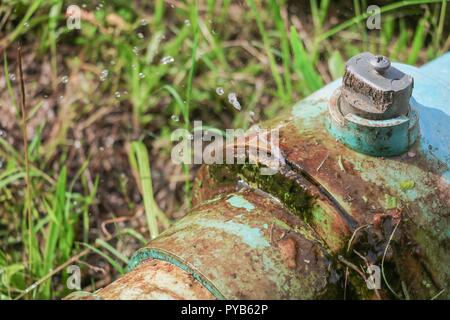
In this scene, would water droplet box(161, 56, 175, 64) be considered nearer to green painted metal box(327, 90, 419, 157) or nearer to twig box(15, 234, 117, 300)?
twig box(15, 234, 117, 300)

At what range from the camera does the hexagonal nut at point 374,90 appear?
1.30 metres

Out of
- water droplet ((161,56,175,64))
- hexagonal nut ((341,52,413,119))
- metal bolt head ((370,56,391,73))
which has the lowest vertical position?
water droplet ((161,56,175,64))

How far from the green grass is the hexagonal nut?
0.75 metres

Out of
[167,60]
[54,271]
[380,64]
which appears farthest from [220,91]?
[380,64]

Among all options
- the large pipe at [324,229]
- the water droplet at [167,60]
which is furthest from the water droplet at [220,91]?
the large pipe at [324,229]

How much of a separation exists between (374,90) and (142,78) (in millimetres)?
1257

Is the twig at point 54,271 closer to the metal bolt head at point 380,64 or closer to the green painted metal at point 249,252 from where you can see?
the green painted metal at point 249,252

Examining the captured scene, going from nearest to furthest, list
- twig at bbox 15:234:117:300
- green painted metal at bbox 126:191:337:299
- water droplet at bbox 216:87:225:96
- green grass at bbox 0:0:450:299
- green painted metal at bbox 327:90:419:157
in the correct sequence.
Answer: green painted metal at bbox 126:191:337:299, green painted metal at bbox 327:90:419:157, twig at bbox 15:234:117:300, green grass at bbox 0:0:450:299, water droplet at bbox 216:87:225:96

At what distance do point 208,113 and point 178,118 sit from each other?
107mm

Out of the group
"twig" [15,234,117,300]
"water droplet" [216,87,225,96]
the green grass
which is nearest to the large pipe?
"twig" [15,234,117,300]

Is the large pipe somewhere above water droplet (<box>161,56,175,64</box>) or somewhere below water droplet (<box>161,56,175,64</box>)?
above

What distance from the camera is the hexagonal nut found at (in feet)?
4.26

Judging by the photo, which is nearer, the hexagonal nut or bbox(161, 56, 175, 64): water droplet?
the hexagonal nut
